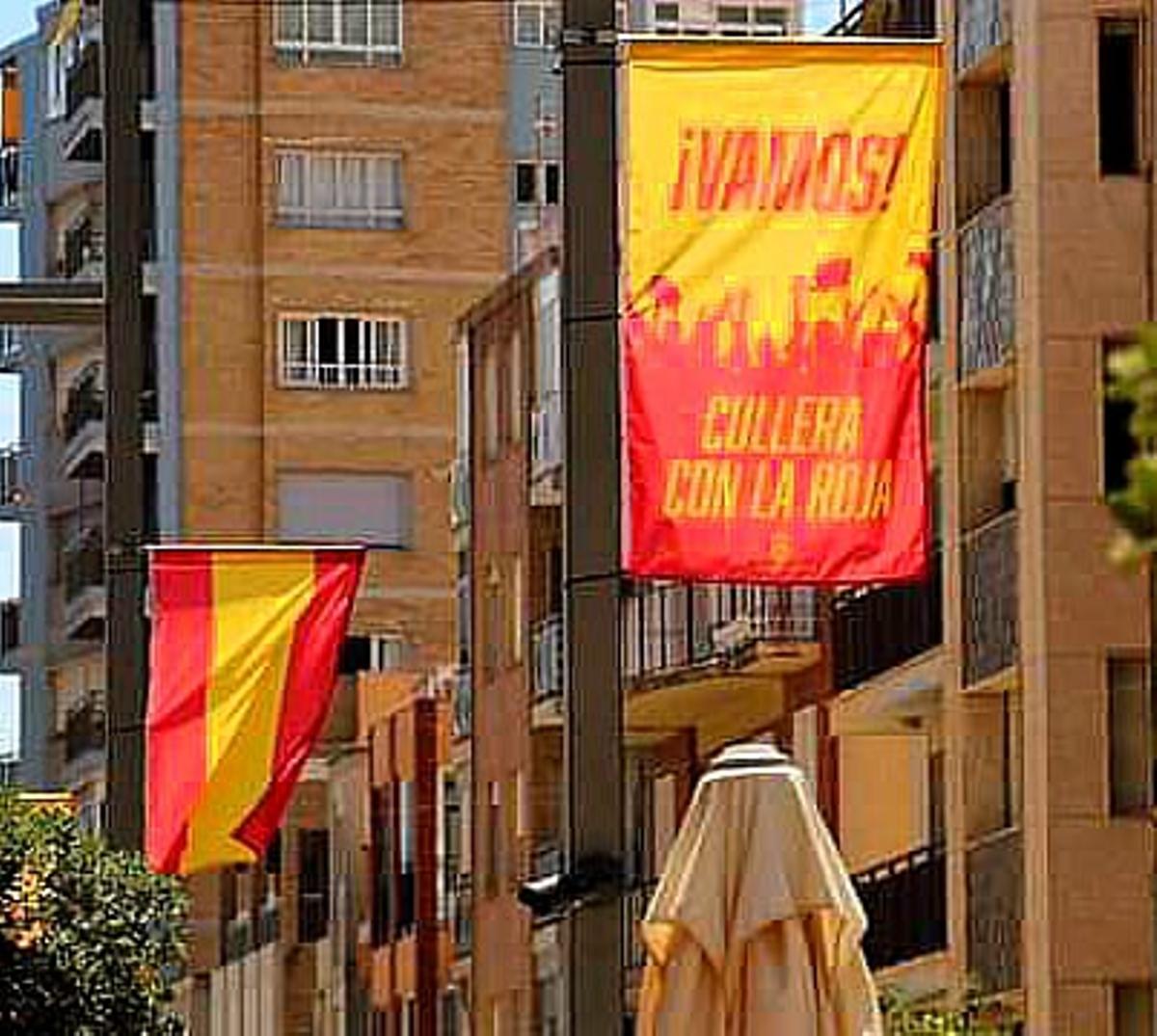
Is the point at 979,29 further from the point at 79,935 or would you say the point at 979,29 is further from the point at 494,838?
the point at 494,838

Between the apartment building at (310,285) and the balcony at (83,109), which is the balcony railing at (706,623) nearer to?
the apartment building at (310,285)

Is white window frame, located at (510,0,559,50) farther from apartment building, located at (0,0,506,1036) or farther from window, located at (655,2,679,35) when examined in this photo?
window, located at (655,2,679,35)

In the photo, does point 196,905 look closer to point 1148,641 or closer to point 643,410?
point 1148,641

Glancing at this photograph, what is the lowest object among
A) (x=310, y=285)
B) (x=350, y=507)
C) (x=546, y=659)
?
(x=546, y=659)

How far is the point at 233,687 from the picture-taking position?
2066 cm

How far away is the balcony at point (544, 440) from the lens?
6850 centimetres

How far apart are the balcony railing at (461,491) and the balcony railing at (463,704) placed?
2.10 m

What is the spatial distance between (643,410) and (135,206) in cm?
474

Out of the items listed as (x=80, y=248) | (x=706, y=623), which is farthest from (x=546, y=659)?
(x=80, y=248)

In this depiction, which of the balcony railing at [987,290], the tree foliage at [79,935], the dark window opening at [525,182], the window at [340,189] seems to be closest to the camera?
the tree foliage at [79,935]

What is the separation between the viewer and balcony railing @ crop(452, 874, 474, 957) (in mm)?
74812

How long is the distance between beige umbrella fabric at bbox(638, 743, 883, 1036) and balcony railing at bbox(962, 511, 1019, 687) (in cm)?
2460

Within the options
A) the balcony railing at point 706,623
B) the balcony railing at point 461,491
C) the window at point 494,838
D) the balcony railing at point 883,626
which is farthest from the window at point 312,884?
the balcony railing at point 883,626

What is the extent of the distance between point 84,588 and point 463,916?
22.5 metres
